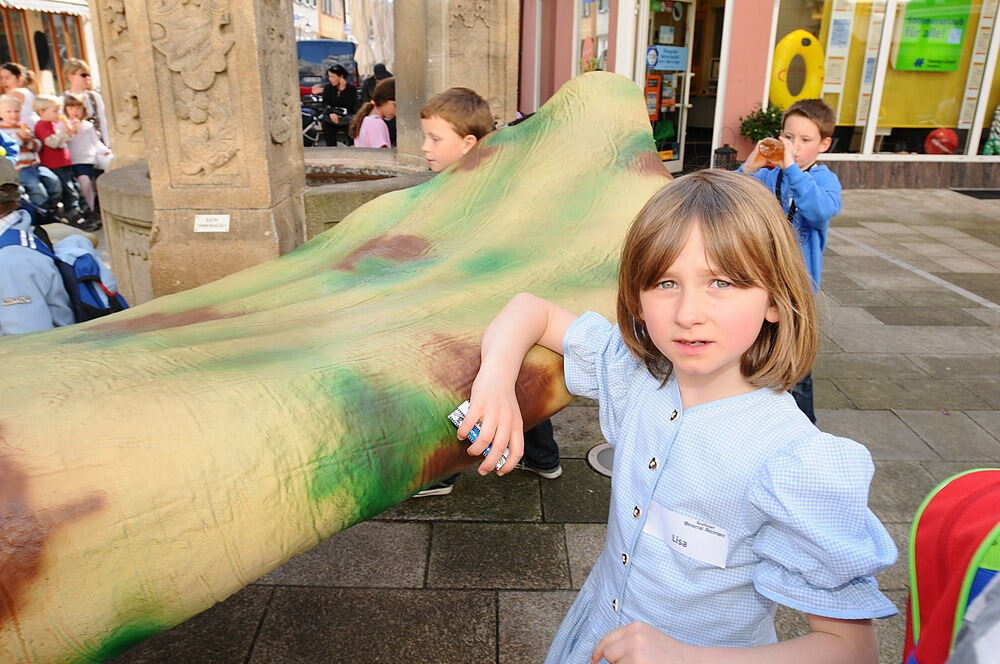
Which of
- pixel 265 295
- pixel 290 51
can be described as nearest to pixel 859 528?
pixel 265 295

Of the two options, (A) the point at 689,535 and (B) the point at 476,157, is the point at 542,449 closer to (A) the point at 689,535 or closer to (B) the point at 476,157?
(B) the point at 476,157

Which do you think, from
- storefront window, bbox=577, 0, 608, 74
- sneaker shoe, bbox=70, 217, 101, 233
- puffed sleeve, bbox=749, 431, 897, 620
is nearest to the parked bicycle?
sneaker shoe, bbox=70, 217, 101, 233

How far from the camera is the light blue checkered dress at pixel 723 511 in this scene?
104 centimetres

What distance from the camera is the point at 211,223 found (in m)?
4.07

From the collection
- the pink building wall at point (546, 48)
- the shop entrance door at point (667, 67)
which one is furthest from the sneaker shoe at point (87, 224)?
the pink building wall at point (546, 48)

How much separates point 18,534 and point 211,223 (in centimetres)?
332

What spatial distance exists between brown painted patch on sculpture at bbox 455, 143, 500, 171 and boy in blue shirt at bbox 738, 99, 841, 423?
1.24 metres

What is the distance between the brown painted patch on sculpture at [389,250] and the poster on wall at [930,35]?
34.4ft

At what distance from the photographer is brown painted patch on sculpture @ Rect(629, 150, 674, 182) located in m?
2.20

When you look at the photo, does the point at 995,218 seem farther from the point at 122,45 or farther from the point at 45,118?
the point at 45,118

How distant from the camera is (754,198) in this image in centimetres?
116

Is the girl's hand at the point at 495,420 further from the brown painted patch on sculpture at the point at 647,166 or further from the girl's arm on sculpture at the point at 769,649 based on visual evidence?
the brown painted patch on sculpture at the point at 647,166

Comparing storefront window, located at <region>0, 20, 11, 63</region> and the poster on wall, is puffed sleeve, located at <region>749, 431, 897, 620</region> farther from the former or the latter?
storefront window, located at <region>0, 20, 11, 63</region>

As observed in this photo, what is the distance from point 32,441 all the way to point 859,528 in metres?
1.11
